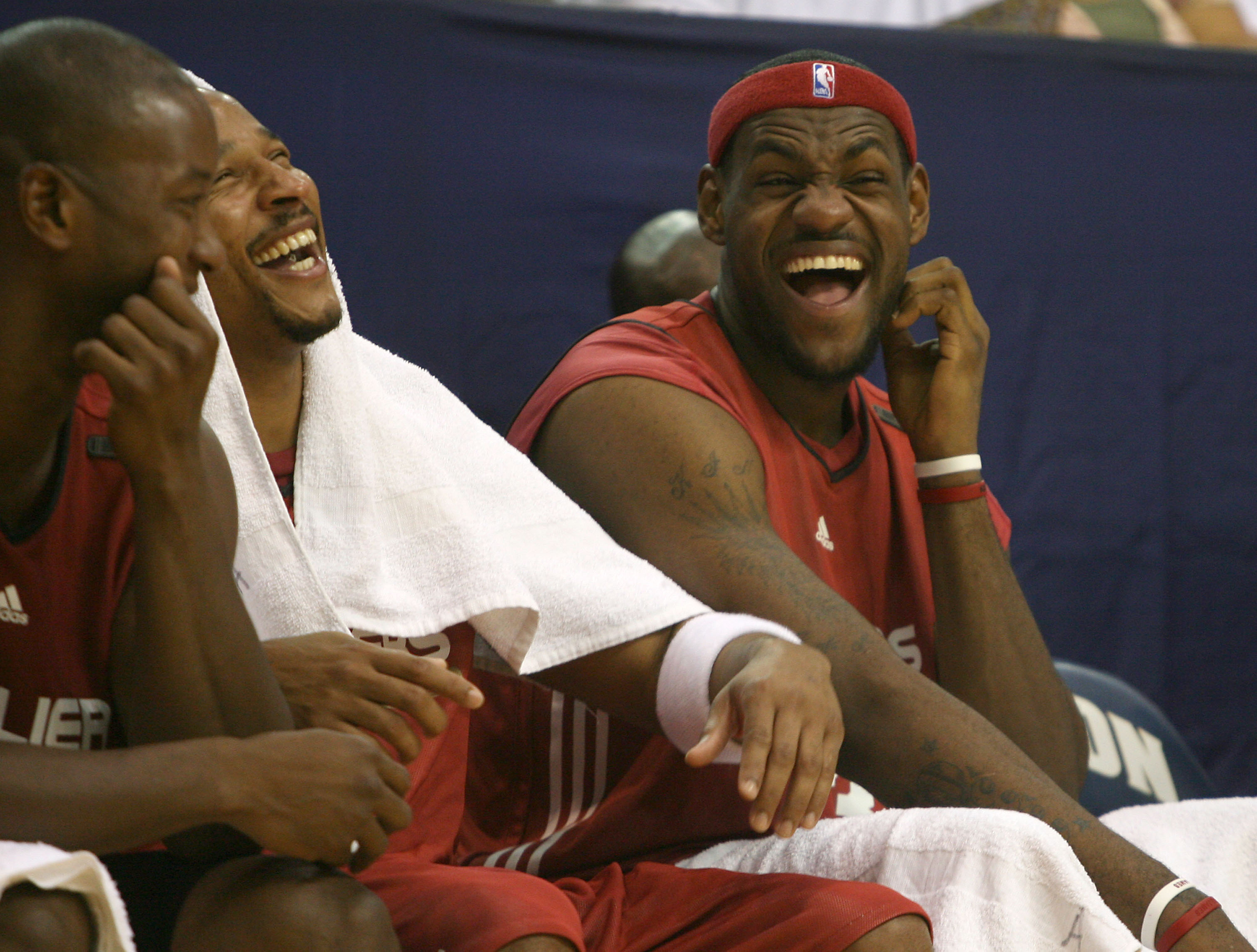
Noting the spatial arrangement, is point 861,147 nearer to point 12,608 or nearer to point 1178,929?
point 1178,929

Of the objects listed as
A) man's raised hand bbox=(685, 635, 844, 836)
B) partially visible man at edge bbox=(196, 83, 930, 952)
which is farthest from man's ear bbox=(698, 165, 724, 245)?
man's raised hand bbox=(685, 635, 844, 836)

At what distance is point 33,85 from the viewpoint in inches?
40.0

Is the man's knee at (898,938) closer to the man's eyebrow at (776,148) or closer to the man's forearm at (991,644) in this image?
the man's forearm at (991,644)

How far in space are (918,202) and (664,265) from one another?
2.11 ft

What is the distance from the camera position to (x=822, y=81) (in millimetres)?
1794

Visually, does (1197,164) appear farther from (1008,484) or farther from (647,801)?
(647,801)

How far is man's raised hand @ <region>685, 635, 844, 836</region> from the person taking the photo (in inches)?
45.3

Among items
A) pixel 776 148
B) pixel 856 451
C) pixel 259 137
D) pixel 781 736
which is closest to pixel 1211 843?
pixel 856 451

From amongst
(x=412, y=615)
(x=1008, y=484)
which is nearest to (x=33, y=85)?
(x=412, y=615)

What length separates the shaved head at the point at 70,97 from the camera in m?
1.01

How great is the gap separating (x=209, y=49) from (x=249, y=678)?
1.63 m

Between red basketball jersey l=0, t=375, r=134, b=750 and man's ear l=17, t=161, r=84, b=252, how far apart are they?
16cm

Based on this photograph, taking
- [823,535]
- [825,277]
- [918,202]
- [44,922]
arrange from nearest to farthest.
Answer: [44,922]
[823,535]
[825,277]
[918,202]

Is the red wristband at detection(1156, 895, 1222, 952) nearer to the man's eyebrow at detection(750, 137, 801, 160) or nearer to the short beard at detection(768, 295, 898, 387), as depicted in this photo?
the short beard at detection(768, 295, 898, 387)
